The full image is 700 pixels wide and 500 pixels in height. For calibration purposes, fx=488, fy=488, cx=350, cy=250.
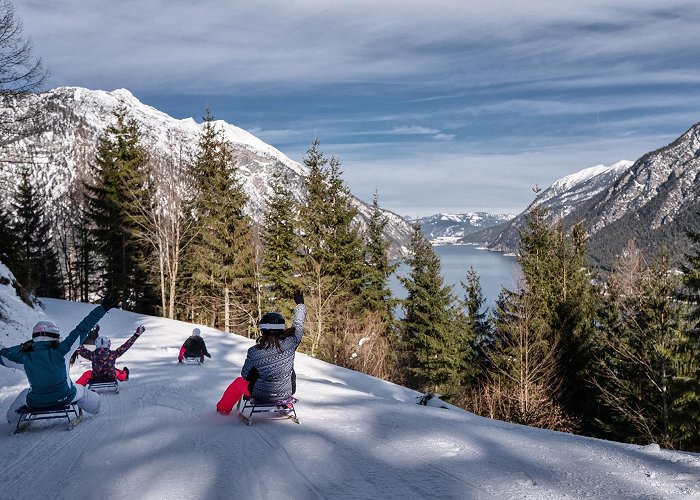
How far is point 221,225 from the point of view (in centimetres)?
2975

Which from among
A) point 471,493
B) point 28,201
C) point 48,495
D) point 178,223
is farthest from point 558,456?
point 28,201

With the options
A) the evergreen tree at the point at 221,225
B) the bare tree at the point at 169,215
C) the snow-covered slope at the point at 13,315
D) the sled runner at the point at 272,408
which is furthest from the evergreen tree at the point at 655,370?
the bare tree at the point at 169,215

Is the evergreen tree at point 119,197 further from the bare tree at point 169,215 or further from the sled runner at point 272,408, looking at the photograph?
the sled runner at point 272,408

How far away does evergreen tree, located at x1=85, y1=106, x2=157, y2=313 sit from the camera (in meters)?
33.2

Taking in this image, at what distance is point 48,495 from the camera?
420 cm

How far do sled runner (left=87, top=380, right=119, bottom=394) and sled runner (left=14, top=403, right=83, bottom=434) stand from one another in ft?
6.82

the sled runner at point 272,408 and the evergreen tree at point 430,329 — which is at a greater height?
the sled runner at point 272,408

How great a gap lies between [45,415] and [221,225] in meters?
23.9

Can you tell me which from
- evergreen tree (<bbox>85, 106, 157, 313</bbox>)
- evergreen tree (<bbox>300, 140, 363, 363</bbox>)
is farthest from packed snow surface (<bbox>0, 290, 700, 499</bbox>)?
evergreen tree (<bbox>85, 106, 157, 313</bbox>)

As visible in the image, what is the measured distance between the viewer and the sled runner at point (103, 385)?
8539 mm

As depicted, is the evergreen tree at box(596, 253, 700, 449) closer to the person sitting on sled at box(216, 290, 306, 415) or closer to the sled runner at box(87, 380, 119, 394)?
the person sitting on sled at box(216, 290, 306, 415)

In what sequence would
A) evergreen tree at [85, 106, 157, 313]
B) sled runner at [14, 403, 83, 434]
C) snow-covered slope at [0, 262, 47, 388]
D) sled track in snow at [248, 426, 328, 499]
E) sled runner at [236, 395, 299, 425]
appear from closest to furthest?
sled track in snow at [248, 426, 328, 499] → sled runner at [14, 403, 83, 434] → sled runner at [236, 395, 299, 425] → snow-covered slope at [0, 262, 47, 388] → evergreen tree at [85, 106, 157, 313]

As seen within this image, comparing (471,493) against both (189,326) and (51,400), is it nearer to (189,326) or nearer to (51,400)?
(51,400)

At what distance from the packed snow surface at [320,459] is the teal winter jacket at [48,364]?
43 cm
